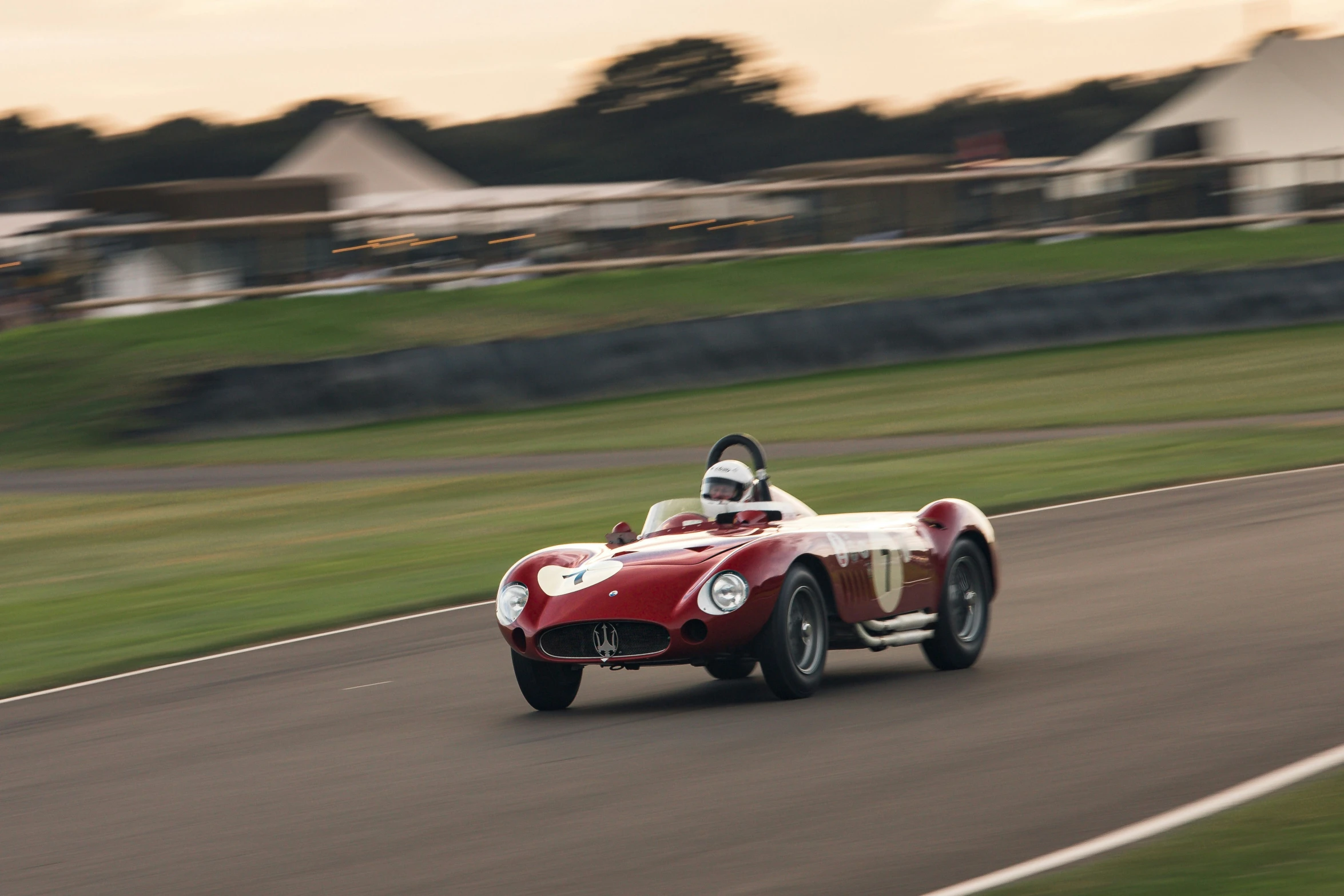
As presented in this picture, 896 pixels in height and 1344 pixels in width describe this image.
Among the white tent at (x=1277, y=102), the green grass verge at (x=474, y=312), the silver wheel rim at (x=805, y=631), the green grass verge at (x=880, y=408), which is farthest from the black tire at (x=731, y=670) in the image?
the white tent at (x=1277, y=102)

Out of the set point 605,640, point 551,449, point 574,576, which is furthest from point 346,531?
point 605,640

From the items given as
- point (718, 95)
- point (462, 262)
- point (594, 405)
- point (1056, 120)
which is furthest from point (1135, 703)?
point (1056, 120)

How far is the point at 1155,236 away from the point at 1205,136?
14.7 metres

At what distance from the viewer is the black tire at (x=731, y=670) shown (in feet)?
28.0

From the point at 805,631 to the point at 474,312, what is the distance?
20479mm

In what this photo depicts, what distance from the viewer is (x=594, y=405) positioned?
25.7 m

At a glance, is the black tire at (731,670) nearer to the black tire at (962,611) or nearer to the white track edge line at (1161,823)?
the black tire at (962,611)

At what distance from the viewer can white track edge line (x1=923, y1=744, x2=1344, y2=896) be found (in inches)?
190

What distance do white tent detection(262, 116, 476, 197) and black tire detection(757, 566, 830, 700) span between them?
62.0 metres

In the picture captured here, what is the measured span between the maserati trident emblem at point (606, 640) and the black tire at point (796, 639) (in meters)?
0.56

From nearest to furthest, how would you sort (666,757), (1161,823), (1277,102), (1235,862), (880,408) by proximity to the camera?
(1235,862) < (1161,823) < (666,757) < (880,408) < (1277,102)

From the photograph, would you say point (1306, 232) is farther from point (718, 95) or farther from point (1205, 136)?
point (718, 95)

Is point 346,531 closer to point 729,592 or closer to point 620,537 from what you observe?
point 620,537

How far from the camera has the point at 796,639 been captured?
7.72 m
